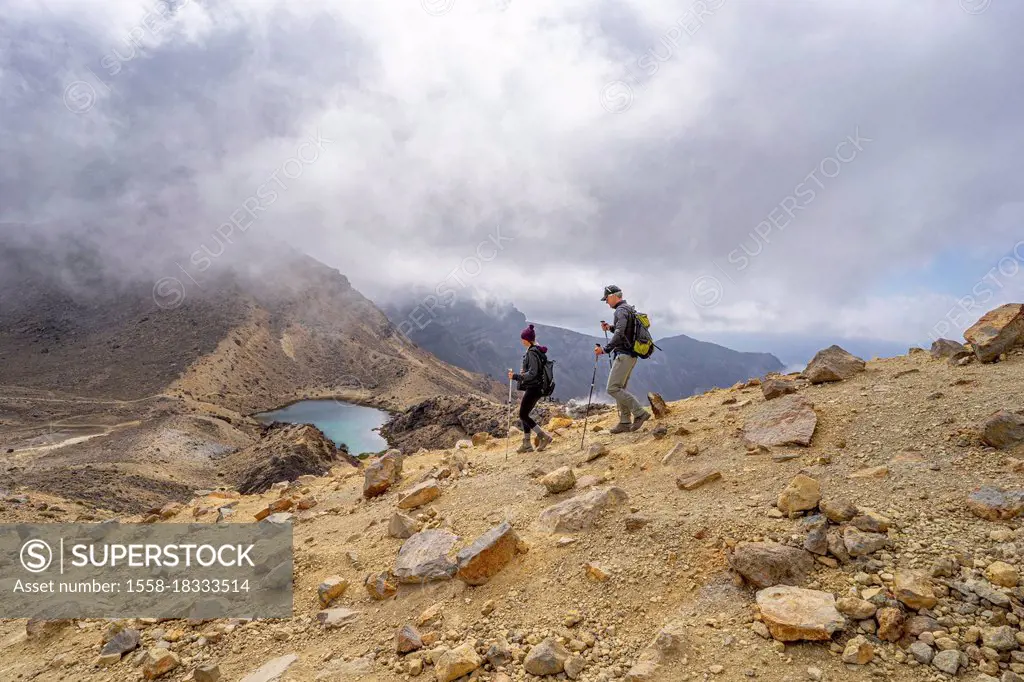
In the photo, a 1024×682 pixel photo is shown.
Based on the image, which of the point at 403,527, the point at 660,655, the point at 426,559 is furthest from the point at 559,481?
the point at 660,655

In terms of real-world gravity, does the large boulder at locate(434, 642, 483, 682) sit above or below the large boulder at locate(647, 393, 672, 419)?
below

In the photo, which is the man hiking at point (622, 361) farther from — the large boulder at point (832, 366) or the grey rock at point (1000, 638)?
the grey rock at point (1000, 638)

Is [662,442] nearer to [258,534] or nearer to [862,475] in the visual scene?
[862,475]

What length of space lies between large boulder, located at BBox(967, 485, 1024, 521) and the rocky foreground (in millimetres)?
19

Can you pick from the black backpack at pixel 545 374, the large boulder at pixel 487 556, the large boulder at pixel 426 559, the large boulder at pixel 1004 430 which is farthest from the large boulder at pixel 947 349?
the large boulder at pixel 426 559

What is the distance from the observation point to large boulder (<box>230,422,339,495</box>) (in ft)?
90.2

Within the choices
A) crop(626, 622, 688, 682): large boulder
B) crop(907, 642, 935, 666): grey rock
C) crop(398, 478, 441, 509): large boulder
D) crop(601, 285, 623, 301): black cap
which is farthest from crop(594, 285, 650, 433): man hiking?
crop(907, 642, 935, 666): grey rock

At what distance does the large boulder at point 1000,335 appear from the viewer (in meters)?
7.89

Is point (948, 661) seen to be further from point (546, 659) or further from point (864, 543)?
point (546, 659)

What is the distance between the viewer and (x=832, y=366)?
921cm

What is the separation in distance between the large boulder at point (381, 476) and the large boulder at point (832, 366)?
832 centimetres

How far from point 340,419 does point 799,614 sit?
79558 millimetres

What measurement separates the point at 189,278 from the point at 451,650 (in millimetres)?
139398

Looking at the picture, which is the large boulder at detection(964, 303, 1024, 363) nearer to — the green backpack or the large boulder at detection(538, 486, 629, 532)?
the green backpack
